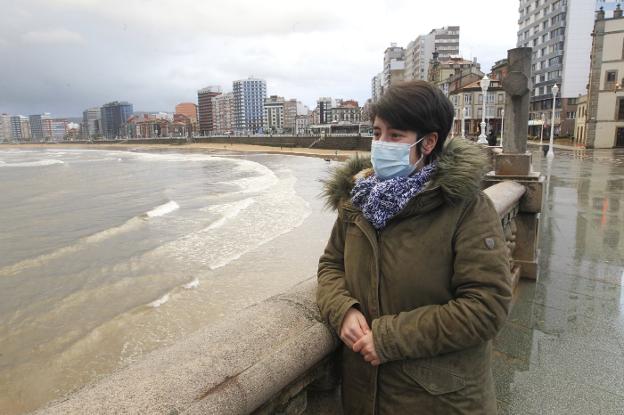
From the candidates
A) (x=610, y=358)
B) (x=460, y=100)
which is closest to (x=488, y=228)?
(x=610, y=358)

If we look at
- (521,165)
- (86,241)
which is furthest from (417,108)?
(86,241)

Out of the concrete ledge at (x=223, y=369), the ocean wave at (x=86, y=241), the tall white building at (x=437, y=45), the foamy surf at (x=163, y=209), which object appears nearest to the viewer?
the concrete ledge at (x=223, y=369)

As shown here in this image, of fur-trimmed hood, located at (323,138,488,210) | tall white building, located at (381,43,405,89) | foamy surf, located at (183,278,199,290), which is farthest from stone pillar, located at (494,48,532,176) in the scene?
tall white building, located at (381,43,405,89)

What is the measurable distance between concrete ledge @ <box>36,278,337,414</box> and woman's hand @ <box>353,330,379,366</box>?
0.20m

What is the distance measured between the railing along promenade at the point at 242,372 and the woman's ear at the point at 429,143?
2.70 ft

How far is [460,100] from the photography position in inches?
2704

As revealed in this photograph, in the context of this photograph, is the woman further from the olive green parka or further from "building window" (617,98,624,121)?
"building window" (617,98,624,121)

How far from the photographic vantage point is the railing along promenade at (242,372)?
1.34 metres

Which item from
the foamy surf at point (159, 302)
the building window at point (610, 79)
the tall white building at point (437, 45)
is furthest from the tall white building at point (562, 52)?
the foamy surf at point (159, 302)

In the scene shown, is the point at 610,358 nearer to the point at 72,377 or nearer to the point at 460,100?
the point at 72,377

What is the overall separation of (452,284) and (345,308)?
0.42 meters

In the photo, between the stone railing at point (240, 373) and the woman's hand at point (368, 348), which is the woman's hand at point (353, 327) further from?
the stone railing at point (240, 373)

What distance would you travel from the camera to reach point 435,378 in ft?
5.31

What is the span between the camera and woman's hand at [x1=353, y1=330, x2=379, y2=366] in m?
1.63
